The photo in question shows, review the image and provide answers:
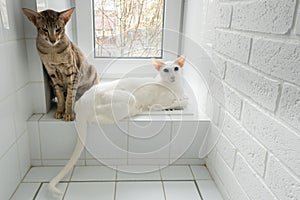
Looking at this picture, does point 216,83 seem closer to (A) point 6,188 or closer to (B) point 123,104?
(B) point 123,104

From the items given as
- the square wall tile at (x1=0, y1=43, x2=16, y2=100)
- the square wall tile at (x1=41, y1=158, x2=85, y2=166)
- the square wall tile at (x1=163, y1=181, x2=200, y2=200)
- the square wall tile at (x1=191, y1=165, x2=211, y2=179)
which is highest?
the square wall tile at (x1=0, y1=43, x2=16, y2=100)

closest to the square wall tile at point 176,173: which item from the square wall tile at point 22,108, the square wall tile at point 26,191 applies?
the square wall tile at point 26,191

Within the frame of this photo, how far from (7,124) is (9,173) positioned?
0.18m

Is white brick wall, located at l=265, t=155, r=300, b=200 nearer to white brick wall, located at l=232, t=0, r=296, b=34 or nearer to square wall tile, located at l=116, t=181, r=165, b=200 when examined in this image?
white brick wall, located at l=232, t=0, r=296, b=34

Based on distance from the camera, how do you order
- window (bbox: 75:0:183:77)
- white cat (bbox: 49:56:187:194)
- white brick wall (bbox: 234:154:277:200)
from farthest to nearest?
window (bbox: 75:0:183:77), white cat (bbox: 49:56:187:194), white brick wall (bbox: 234:154:277:200)

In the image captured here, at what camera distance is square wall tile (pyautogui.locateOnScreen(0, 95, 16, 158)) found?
84 cm

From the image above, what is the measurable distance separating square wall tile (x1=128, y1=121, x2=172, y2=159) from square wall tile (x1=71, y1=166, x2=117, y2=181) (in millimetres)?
112

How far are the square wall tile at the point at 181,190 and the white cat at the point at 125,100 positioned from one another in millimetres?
334

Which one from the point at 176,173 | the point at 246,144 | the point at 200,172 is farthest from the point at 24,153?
the point at 246,144

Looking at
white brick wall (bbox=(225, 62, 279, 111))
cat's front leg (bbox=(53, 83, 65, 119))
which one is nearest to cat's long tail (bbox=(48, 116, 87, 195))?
cat's front leg (bbox=(53, 83, 65, 119))

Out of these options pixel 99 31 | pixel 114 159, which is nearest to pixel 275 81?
pixel 114 159

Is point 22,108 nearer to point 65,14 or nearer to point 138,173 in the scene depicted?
point 65,14

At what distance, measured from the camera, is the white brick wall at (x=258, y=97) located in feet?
1.80

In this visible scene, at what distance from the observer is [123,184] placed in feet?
3.35
